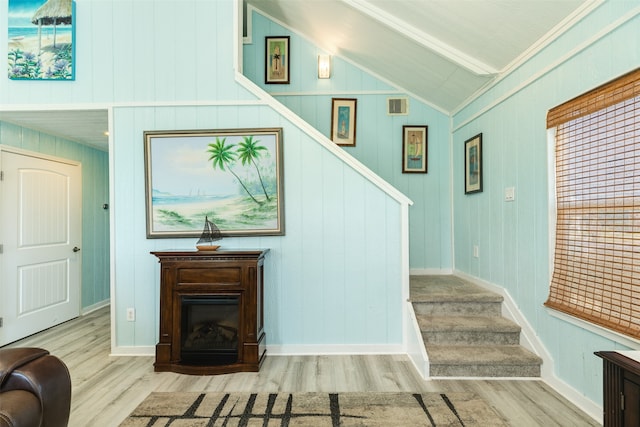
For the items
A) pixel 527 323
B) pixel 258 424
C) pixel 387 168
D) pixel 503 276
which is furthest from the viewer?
pixel 387 168

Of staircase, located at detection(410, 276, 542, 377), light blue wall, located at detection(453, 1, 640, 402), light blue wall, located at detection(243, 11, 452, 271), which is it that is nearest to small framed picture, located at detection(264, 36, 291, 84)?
light blue wall, located at detection(243, 11, 452, 271)

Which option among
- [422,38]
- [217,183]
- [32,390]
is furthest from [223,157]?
[32,390]

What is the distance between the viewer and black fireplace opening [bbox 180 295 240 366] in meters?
2.99

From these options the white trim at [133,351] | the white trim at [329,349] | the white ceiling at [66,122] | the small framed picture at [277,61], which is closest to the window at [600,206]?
the white trim at [329,349]

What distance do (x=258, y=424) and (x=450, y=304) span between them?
6.41 ft

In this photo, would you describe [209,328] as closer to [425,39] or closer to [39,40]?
[39,40]

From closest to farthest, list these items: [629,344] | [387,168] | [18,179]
→ 1. [629,344]
2. [18,179]
3. [387,168]

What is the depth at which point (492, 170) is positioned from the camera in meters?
3.43

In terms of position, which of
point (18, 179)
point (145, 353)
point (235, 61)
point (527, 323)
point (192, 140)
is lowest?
point (145, 353)

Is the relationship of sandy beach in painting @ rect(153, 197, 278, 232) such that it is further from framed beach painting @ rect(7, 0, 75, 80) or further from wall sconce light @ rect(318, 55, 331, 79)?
wall sconce light @ rect(318, 55, 331, 79)

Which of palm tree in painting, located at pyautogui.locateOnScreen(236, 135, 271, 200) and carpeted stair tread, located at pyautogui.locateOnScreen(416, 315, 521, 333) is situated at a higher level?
palm tree in painting, located at pyautogui.locateOnScreen(236, 135, 271, 200)

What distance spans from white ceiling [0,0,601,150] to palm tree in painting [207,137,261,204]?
44.2 inches

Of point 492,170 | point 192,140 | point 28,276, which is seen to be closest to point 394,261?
point 492,170

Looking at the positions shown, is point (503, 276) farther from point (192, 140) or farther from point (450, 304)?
point (192, 140)
